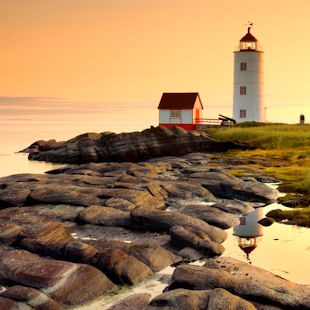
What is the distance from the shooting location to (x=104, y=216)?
612 inches

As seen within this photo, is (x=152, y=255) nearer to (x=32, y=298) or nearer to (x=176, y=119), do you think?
(x=32, y=298)

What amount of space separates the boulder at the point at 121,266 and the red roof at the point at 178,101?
51.7 m

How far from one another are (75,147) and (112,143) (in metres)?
3.54

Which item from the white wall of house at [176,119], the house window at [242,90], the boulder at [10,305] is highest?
the house window at [242,90]

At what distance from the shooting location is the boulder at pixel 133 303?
28.8 ft

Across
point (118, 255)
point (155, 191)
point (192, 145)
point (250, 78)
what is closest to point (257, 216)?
point (155, 191)

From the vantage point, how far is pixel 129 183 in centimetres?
2016

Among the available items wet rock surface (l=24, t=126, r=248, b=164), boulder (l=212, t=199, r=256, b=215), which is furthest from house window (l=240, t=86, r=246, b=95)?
boulder (l=212, t=199, r=256, b=215)

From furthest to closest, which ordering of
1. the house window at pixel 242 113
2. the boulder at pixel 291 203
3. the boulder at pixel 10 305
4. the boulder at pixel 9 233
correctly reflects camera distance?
the house window at pixel 242 113, the boulder at pixel 291 203, the boulder at pixel 9 233, the boulder at pixel 10 305

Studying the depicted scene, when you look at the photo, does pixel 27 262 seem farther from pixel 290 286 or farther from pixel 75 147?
pixel 75 147

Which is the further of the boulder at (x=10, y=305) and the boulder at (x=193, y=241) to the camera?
the boulder at (x=193, y=241)

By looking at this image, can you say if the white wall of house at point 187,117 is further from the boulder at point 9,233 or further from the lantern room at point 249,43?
the boulder at point 9,233

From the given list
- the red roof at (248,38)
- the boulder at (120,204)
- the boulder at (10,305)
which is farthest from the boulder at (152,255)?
the red roof at (248,38)

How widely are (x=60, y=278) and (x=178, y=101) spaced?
5448 cm
